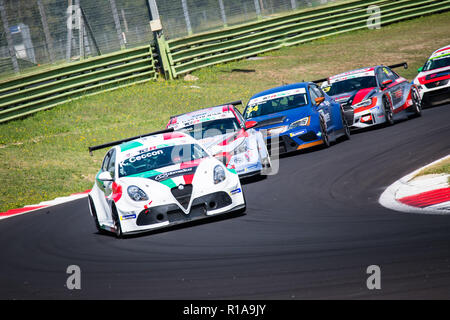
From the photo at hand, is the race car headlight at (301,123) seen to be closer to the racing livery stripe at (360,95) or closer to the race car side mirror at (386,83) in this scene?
the racing livery stripe at (360,95)

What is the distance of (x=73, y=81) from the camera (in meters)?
24.1

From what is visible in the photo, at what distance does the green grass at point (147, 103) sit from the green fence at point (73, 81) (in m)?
0.38

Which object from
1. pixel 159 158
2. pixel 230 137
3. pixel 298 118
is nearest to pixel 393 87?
pixel 298 118

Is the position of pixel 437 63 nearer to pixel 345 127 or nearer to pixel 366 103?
pixel 366 103

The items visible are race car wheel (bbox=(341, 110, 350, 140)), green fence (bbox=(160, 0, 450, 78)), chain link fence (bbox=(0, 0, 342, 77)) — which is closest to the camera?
race car wheel (bbox=(341, 110, 350, 140))

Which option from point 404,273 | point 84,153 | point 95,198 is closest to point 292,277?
point 404,273

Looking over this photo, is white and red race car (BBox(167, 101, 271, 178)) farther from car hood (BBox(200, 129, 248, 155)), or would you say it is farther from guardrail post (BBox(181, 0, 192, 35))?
guardrail post (BBox(181, 0, 192, 35))

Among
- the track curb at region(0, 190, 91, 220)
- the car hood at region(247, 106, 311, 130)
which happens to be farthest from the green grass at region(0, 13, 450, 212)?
the car hood at region(247, 106, 311, 130)

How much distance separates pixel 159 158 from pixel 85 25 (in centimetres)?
1552

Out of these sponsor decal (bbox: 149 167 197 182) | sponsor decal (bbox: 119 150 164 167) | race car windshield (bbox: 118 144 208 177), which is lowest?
sponsor decal (bbox: 149 167 197 182)

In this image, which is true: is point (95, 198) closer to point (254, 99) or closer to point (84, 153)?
point (254, 99)

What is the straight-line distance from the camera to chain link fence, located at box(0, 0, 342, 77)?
23.0 m

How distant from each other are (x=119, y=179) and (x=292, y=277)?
14.0 ft

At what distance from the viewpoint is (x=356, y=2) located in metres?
31.5
